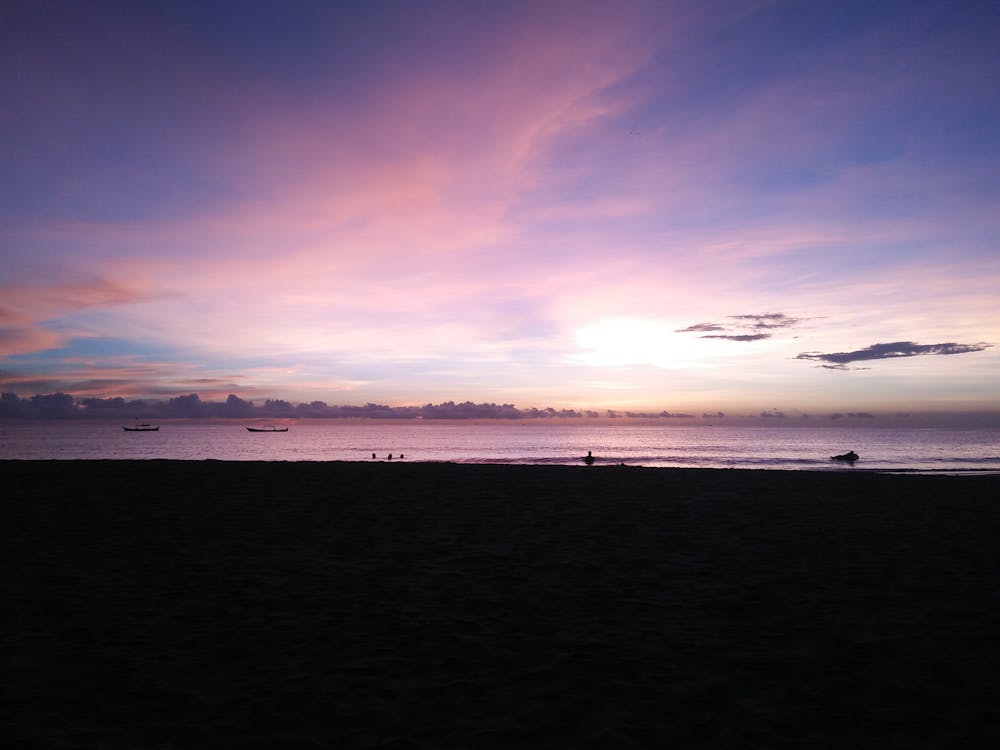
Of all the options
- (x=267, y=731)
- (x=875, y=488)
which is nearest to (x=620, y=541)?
(x=267, y=731)

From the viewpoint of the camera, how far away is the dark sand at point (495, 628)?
5539 mm

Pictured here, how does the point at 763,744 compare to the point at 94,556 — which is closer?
the point at 763,744

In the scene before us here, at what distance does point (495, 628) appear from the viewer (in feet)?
26.8

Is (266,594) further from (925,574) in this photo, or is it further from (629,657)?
(925,574)

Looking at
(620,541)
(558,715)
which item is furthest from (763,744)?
(620,541)

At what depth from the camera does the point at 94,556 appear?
11.8 m

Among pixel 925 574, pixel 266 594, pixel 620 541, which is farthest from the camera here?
pixel 620 541

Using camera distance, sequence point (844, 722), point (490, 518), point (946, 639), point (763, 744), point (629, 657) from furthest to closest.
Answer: point (490, 518) < point (946, 639) < point (629, 657) < point (844, 722) < point (763, 744)

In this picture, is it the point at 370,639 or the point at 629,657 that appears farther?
the point at 370,639

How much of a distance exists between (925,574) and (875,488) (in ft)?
47.4

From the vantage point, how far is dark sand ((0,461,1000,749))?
5.54 meters

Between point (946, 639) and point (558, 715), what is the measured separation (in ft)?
17.4

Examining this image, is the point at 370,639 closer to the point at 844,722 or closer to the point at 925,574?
the point at 844,722


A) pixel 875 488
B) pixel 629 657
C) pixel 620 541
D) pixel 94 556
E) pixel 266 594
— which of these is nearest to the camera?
pixel 629 657
